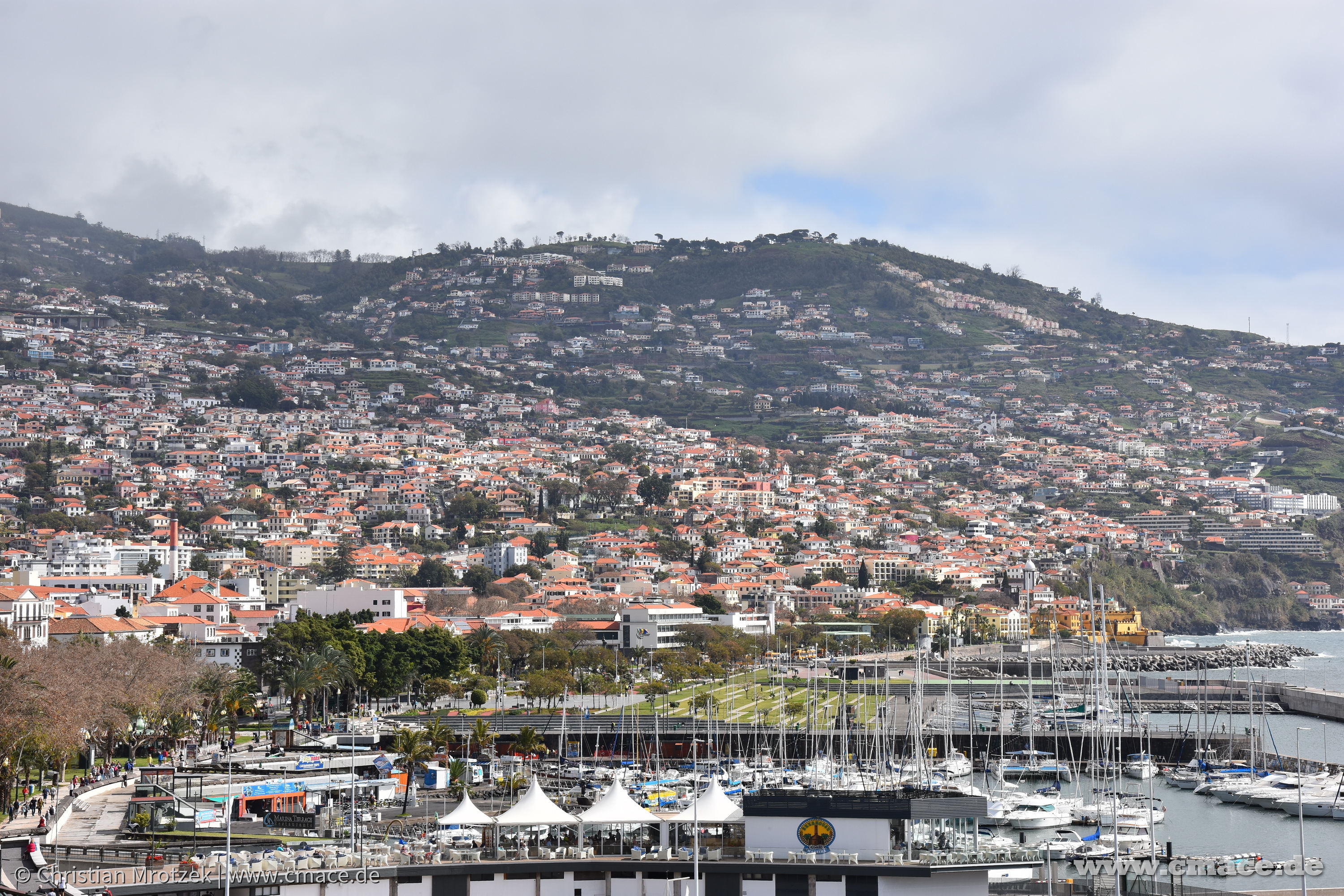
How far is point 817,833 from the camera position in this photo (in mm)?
27172

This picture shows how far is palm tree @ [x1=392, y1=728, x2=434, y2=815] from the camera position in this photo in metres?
53.4

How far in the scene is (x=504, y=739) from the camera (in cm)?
6594

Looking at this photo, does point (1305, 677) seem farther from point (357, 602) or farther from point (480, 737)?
point (480, 737)

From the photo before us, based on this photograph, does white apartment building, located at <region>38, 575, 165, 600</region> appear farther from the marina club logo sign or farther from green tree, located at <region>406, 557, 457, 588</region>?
the marina club logo sign

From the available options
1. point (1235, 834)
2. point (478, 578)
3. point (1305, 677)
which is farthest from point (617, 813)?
point (478, 578)

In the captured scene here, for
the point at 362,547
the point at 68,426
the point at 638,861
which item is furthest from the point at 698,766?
the point at 68,426

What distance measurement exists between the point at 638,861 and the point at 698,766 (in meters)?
32.9

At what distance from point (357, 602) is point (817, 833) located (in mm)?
80254

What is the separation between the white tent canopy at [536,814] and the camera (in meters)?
31.6

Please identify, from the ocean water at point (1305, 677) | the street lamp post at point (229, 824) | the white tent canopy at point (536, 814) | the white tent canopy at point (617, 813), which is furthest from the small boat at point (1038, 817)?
the street lamp post at point (229, 824)

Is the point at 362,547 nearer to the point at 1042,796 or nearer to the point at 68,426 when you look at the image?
the point at 68,426

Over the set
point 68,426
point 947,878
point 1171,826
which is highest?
point 68,426

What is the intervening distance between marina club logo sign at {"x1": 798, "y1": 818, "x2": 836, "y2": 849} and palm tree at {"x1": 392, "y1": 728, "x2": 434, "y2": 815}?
2621 centimetres

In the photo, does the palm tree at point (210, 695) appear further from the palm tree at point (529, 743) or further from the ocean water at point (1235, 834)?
the ocean water at point (1235, 834)
